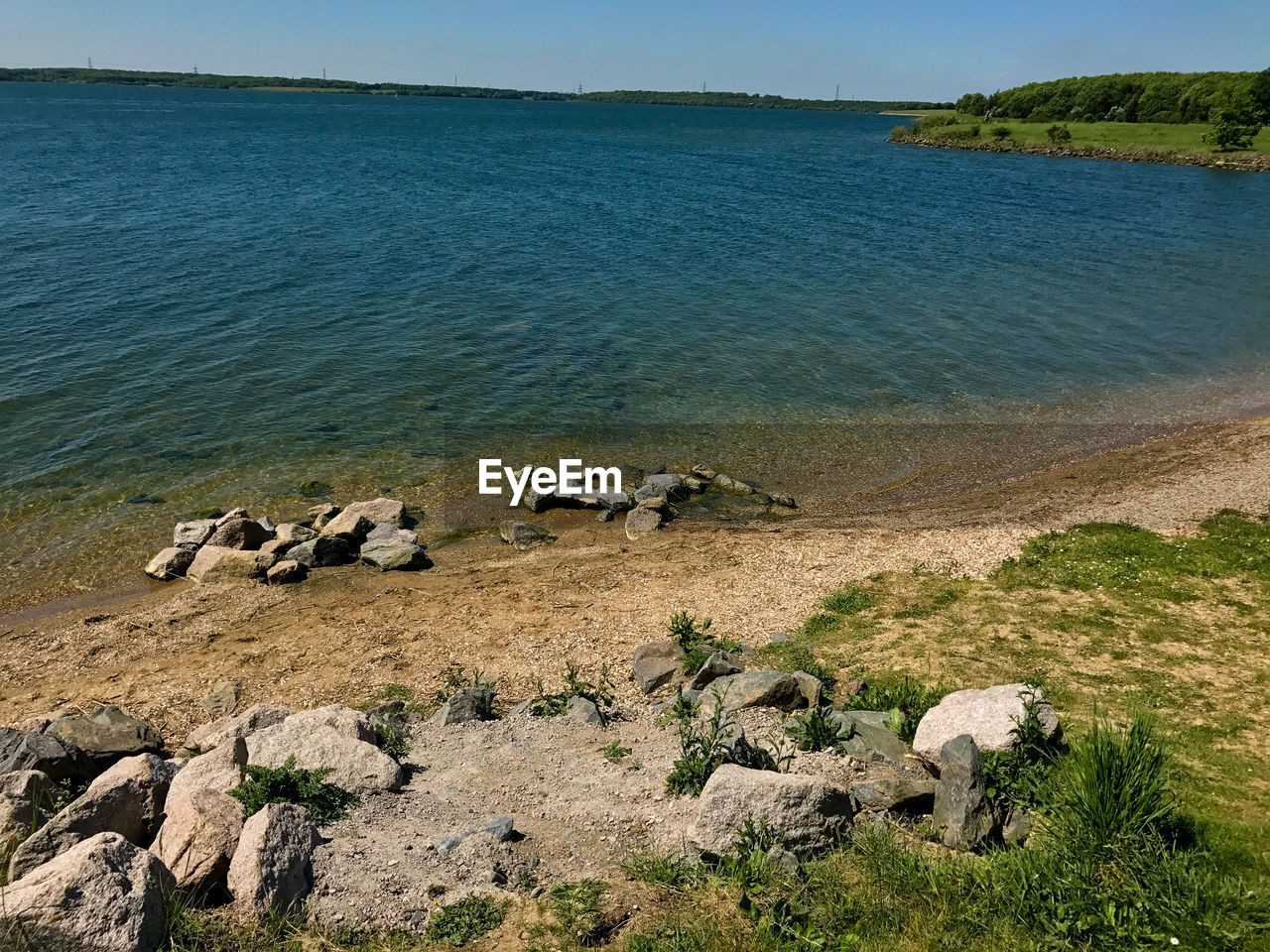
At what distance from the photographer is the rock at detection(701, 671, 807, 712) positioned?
41.2ft

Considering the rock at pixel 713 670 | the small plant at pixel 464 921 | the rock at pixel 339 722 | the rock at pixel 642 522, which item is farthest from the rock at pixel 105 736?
the rock at pixel 642 522

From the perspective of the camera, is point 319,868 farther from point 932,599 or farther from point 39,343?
point 39,343

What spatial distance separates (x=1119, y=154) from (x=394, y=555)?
12182 cm

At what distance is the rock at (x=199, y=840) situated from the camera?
8.34 m

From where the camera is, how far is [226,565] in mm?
19625

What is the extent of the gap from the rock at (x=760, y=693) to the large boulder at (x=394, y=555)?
965 centimetres

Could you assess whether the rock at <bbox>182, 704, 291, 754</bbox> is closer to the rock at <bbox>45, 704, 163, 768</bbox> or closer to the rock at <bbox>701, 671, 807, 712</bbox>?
the rock at <bbox>45, 704, 163, 768</bbox>

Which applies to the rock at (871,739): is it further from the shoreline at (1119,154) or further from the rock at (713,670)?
the shoreline at (1119,154)

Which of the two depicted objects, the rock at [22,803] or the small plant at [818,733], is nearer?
the rock at [22,803]

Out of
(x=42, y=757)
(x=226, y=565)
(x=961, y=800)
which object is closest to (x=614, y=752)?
(x=961, y=800)

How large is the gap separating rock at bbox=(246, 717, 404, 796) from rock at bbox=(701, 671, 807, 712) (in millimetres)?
4713

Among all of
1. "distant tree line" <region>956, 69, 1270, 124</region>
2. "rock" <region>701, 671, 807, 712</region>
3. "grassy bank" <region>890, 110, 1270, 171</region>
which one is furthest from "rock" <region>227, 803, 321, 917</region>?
"distant tree line" <region>956, 69, 1270, 124</region>

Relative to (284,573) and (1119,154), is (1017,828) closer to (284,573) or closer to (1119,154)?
(284,573)

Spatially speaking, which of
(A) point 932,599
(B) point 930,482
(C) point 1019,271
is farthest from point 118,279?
(C) point 1019,271
